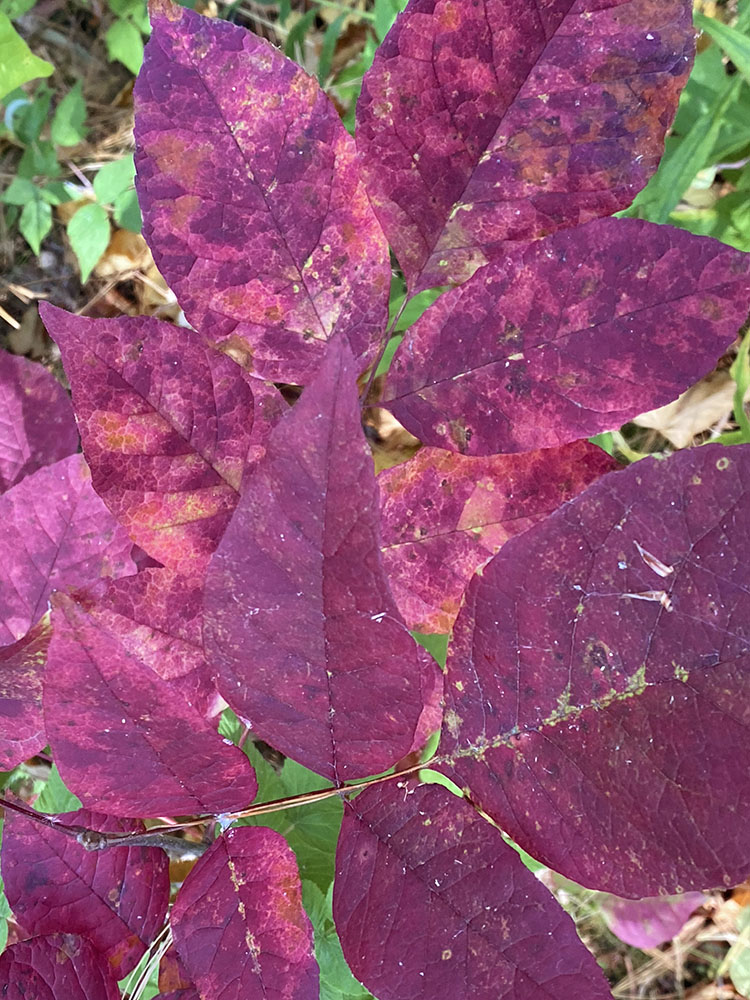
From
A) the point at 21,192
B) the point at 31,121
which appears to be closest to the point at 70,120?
the point at 31,121

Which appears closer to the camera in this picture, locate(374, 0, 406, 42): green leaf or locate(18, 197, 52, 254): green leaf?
locate(374, 0, 406, 42): green leaf

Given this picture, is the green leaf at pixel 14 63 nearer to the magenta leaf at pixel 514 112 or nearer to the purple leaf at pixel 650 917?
the magenta leaf at pixel 514 112

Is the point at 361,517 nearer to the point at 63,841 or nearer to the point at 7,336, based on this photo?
the point at 63,841

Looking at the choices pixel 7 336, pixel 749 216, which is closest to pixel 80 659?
pixel 749 216

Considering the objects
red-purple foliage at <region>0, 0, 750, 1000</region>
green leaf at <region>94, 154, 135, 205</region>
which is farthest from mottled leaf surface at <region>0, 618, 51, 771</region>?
green leaf at <region>94, 154, 135, 205</region>

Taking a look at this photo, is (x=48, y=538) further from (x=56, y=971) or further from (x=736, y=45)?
(x=736, y=45)

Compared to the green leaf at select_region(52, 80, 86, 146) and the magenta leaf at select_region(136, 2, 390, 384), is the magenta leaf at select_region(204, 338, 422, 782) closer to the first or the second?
the magenta leaf at select_region(136, 2, 390, 384)

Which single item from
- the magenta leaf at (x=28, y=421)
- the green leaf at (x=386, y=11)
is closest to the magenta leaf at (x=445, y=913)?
the magenta leaf at (x=28, y=421)
